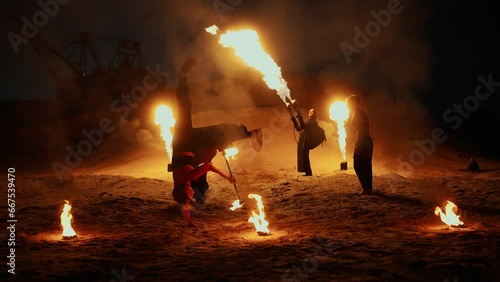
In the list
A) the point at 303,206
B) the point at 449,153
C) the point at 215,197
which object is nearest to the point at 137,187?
the point at 215,197

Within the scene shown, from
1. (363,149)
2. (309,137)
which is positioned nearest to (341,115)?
(309,137)

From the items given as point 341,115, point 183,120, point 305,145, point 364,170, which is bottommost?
point 364,170

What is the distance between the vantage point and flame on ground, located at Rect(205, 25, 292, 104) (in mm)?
12227

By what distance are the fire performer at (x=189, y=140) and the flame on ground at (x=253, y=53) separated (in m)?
4.41

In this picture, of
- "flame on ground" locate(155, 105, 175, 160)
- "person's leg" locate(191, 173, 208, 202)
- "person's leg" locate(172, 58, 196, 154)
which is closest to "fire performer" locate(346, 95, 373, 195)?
"person's leg" locate(191, 173, 208, 202)

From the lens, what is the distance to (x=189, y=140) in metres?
7.65

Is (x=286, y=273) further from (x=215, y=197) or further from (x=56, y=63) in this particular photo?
(x=56, y=63)

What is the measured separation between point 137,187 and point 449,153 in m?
17.3

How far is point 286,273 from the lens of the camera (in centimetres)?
510

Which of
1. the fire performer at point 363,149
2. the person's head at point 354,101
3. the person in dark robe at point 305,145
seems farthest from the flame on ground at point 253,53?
the fire performer at point 363,149

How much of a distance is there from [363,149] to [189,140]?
5171mm

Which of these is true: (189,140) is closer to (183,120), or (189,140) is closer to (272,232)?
(183,120)

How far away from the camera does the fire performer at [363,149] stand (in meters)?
11.1

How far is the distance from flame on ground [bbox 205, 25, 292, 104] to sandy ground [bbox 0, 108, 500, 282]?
307 cm
